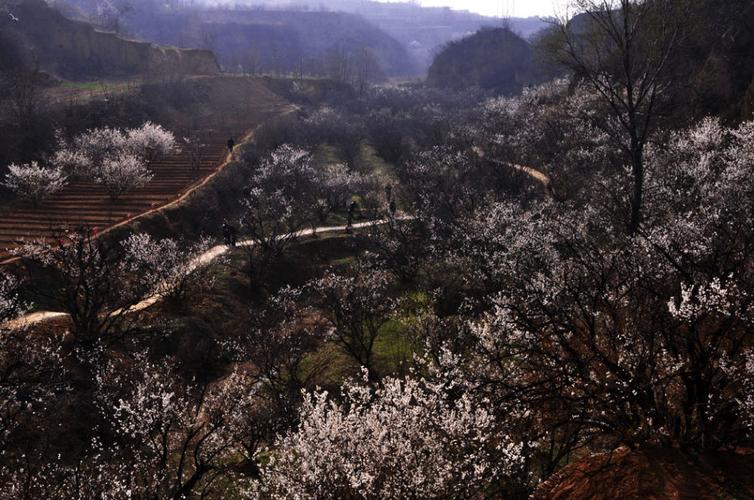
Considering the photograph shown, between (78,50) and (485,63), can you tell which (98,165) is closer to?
(78,50)

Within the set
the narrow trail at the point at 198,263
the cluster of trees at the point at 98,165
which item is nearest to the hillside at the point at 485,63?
the cluster of trees at the point at 98,165

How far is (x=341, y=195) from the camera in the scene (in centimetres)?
5981

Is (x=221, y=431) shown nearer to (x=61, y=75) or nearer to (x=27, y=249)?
(x=27, y=249)

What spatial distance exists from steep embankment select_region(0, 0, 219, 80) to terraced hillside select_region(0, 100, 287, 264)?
60.4 m

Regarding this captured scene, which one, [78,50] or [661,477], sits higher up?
[78,50]

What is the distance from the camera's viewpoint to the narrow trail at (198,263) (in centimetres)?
2915

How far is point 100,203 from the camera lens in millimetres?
49250

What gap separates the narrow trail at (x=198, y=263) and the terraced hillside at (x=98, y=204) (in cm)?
709

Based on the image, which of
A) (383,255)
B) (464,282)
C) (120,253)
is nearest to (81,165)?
(120,253)

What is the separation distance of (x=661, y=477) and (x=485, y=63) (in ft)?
555

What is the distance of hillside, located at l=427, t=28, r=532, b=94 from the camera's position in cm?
15900

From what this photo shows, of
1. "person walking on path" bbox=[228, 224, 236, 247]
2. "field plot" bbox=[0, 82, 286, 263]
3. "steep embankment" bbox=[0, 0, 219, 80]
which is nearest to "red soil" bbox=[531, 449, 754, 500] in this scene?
"field plot" bbox=[0, 82, 286, 263]

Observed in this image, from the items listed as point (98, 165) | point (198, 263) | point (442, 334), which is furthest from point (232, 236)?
point (442, 334)

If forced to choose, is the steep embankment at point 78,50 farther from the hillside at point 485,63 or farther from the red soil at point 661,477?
the red soil at point 661,477
